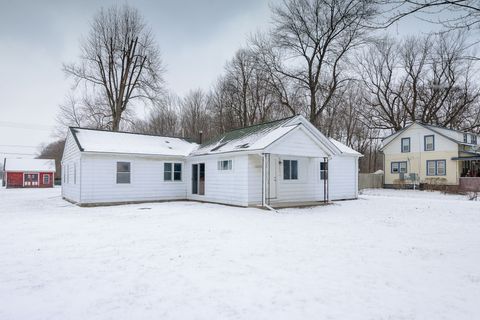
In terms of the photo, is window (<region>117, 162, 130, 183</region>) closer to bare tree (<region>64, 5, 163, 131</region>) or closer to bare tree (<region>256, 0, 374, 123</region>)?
bare tree (<region>64, 5, 163, 131</region>)

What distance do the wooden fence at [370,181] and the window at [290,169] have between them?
1523 cm

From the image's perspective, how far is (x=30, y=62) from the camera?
62.0ft

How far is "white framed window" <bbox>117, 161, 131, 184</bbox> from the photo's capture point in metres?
15.9

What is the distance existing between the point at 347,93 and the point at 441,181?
14.2 m

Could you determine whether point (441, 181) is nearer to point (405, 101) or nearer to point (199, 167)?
point (405, 101)

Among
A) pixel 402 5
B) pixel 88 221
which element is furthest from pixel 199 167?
pixel 402 5

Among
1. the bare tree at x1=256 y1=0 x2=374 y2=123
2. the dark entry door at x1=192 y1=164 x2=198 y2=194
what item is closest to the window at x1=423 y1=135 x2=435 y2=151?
the bare tree at x1=256 y1=0 x2=374 y2=123

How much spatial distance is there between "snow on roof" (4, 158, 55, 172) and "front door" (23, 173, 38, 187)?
2.16 ft

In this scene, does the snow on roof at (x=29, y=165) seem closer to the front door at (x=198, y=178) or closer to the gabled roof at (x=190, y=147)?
the gabled roof at (x=190, y=147)

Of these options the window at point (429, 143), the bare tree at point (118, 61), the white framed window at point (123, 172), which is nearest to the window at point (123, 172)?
the white framed window at point (123, 172)

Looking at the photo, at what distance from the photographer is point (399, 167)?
29.9 meters

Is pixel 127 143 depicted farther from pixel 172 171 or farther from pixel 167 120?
pixel 167 120

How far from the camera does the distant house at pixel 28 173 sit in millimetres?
39750

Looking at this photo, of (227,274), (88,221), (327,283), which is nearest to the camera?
(327,283)
